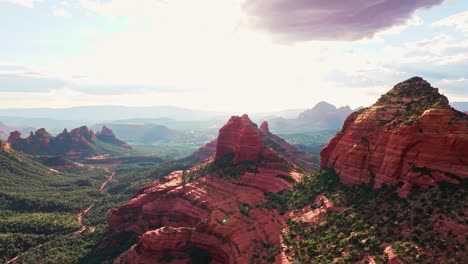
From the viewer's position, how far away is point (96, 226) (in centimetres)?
13888

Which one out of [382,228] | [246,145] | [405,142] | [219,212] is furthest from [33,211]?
[405,142]

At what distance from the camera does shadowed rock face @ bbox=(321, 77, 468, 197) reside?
59969mm

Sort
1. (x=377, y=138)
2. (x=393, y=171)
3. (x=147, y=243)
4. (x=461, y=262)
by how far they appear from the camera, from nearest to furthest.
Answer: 1. (x=461, y=262)
2. (x=393, y=171)
3. (x=377, y=138)
4. (x=147, y=243)

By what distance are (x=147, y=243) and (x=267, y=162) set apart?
44.0 metres

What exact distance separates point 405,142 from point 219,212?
4698cm

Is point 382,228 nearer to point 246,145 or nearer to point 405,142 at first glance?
point 405,142

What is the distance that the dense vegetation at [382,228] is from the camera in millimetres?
49312

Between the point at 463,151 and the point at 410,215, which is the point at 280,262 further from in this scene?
the point at 463,151

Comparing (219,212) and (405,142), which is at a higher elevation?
(405,142)

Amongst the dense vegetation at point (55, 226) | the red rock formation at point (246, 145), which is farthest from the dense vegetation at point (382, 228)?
the dense vegetation at point (55, 226)

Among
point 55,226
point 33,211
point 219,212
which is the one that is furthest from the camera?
point 33,211

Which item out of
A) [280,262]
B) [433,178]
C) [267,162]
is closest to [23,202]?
[267,162]

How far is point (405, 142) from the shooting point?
219 feet

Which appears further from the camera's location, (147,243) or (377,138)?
A: (147,243)
